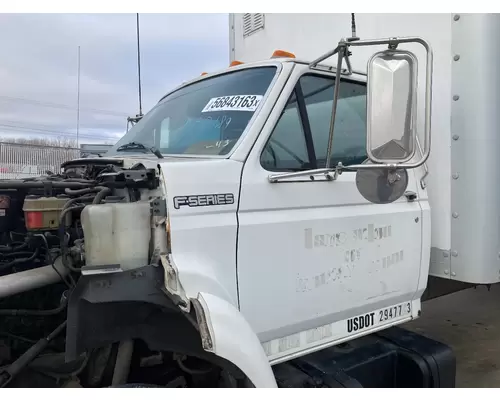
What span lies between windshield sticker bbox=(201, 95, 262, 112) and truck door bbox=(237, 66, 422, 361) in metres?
0.14

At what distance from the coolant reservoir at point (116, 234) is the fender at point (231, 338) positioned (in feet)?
1.14

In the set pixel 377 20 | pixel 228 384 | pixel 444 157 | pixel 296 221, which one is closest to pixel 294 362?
pixel 228 384

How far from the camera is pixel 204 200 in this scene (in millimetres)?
2234

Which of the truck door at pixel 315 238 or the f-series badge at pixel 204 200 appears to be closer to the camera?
the f-series badge at pixel 204 200

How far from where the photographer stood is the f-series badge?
2162 mm

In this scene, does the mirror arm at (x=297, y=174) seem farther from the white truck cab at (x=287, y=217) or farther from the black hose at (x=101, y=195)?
the black hose at (x=101, y=195)

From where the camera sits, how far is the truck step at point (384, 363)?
2738 mm

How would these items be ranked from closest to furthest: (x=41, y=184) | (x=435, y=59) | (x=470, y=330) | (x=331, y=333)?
(x=41, y=184)
(x=331, y=333)
(x=435, y=59)
(x=470, y=330)

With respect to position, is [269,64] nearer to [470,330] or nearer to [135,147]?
[135,147]

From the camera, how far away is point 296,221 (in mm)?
2484

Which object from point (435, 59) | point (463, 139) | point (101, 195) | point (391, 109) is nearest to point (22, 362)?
point (101, 195)

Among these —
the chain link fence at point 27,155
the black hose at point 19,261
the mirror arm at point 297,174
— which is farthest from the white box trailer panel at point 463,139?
the chain link fence at point 27,155

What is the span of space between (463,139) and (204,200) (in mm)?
1717

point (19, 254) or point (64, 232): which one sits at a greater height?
point (64, 232)
